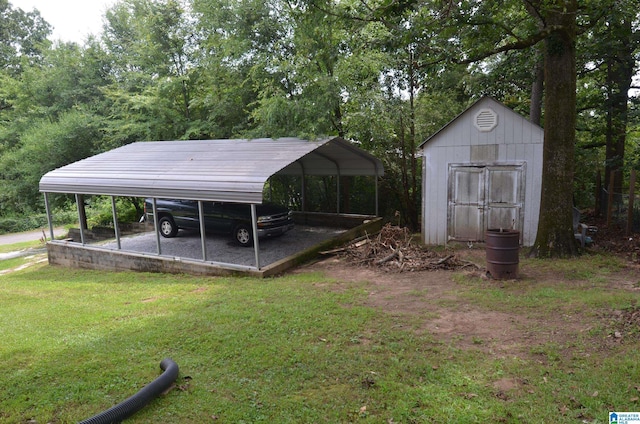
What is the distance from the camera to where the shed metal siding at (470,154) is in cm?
1028

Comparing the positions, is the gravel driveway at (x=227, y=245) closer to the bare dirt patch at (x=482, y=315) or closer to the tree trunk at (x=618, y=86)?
the bare dirt patch at (x=482, y=315)

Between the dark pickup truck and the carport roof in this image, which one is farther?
the dark pickup truck

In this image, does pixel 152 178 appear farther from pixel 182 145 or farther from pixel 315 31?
pixel 315 31

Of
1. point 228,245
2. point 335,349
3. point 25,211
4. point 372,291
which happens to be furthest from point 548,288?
point 25,211

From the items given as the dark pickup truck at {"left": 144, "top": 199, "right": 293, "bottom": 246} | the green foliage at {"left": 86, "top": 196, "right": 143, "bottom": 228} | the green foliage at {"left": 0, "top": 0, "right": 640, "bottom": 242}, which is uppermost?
the green foliage at {"left": 0, "top": 0, "right": 640, "bottom": 242}

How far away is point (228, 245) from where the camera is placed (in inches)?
489

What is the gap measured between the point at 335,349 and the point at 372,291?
2773mm

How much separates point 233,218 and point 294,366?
25.9 ft

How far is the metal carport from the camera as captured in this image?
9.84 meters

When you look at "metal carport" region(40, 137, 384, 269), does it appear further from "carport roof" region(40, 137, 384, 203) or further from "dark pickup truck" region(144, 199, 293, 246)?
"dark pickup truck" region(144, 199, 293, 246)

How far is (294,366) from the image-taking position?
14.8 feet

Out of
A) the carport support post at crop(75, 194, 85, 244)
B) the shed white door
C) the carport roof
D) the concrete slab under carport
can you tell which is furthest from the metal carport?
the shed white door

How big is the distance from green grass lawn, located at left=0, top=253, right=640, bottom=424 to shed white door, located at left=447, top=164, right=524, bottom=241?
3513 mm

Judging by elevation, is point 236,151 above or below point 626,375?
above
